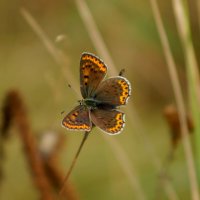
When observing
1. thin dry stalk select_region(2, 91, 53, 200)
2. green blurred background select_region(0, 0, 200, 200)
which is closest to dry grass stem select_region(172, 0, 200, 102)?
thin dry stalk select_region(2, 91, 53, 200)

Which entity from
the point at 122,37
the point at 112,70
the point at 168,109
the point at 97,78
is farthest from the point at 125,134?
the point at 97,78

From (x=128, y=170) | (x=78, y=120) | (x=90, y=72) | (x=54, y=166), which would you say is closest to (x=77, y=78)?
(x=128, y=170)

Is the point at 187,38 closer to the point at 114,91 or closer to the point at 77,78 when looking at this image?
the point at 114,91

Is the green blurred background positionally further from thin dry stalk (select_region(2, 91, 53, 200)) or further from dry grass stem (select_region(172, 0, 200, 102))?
thin dry stalk (select_region(2, 91, 53, 200))

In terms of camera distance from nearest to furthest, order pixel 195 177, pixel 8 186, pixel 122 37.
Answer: pixel 195 177 < pixel 8 186 < pixel 122 37

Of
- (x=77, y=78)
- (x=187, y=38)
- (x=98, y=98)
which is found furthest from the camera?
(x=77, y=78)

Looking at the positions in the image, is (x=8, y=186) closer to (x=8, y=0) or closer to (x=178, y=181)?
(x=178, y=181)
